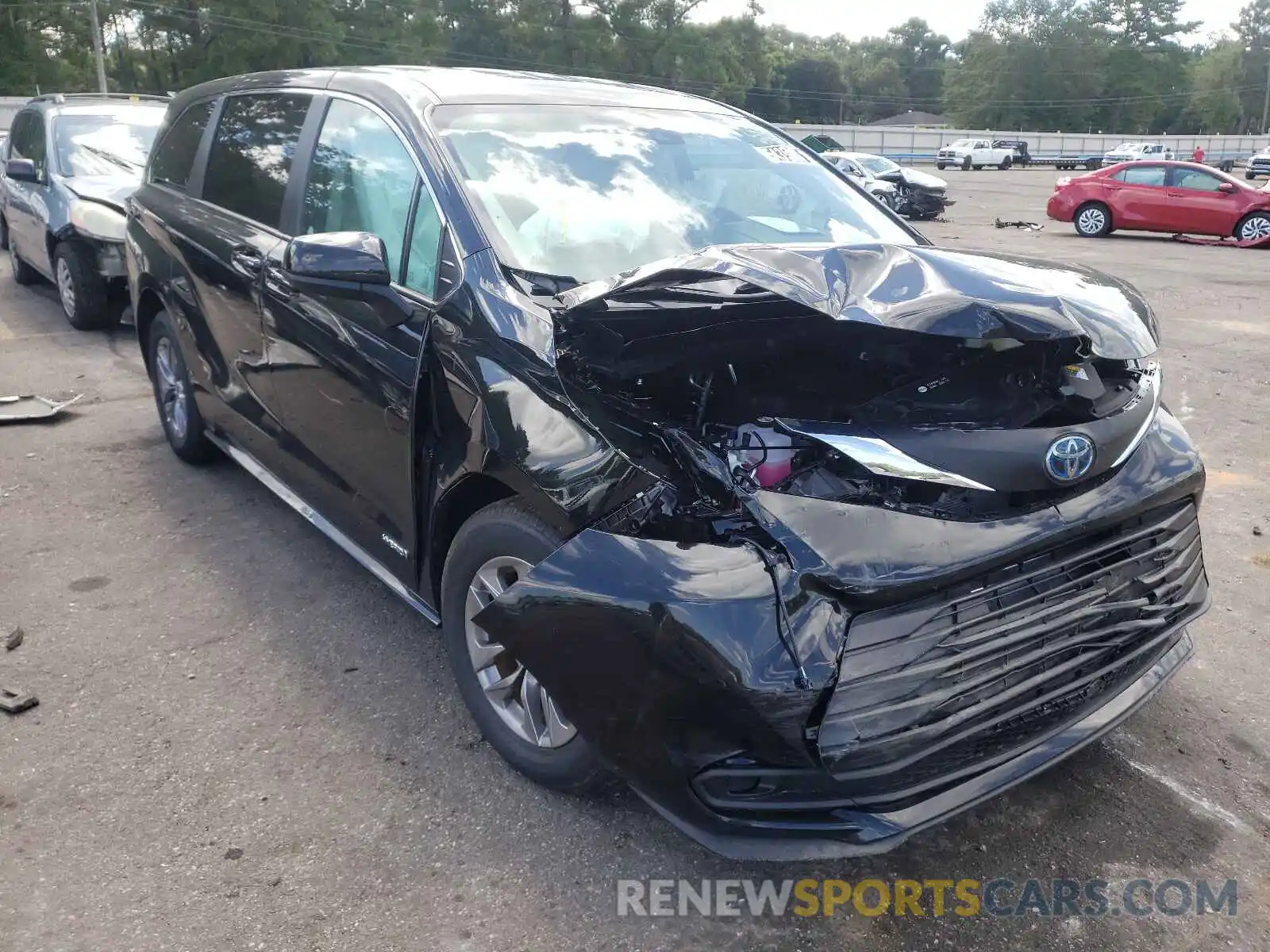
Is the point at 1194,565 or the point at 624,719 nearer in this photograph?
the point at 624,719

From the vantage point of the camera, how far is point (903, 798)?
207cm

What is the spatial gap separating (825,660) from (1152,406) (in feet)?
4.31

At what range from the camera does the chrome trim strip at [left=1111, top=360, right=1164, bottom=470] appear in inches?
96.6

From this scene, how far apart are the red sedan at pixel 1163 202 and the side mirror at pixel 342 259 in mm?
18898

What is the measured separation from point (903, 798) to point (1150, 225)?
19.4 meters

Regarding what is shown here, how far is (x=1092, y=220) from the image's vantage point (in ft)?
63.1

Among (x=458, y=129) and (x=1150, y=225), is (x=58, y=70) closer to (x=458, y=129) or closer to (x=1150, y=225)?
(x=1150, y=225)

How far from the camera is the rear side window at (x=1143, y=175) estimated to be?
60.7 ft

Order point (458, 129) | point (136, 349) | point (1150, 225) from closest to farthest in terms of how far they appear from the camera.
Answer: point (458, 129), point (136, 349), point (1150, 225)

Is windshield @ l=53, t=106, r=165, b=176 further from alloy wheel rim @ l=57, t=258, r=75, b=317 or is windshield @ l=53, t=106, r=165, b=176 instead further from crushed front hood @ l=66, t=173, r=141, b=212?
alloy wheel rim @ l=57, t=258, r=75, b=317

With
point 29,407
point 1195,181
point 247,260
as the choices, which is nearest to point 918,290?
point 247,260

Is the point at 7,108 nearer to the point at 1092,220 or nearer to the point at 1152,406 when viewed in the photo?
the point at 1092,220

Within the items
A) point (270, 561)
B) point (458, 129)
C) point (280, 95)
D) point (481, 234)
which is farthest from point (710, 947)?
point (280, 95)

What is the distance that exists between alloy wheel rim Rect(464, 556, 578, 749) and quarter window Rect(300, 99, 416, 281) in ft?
3.26
